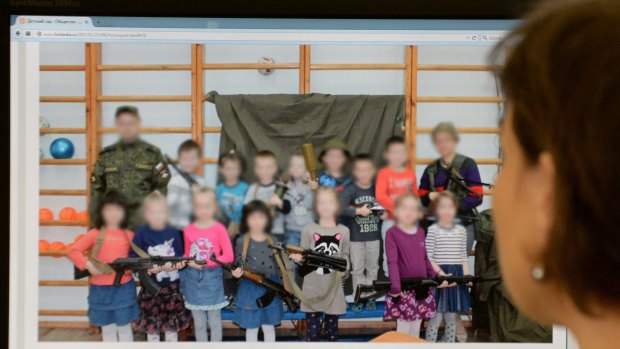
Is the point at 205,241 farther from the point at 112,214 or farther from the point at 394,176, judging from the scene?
the point at 394,176

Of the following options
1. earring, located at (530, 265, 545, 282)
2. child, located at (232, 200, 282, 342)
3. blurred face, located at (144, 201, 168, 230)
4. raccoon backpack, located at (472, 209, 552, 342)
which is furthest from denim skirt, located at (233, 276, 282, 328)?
earring, located at (530, 265, 545, 282)

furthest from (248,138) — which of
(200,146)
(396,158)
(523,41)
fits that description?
(523,41)

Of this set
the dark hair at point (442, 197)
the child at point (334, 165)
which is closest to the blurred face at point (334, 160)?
the child at point (334, 165)

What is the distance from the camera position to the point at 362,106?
0.63 meters

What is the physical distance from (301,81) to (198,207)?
168 mm

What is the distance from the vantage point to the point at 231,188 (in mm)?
618

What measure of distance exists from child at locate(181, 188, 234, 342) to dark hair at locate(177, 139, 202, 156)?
0.04m

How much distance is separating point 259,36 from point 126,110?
0.16 m

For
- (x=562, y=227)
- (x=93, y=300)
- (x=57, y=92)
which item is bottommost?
(x=93, y=300)

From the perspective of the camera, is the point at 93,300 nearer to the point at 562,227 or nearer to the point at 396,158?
the point at 396,158

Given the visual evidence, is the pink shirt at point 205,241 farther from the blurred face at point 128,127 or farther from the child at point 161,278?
the blurred face at point 128,127

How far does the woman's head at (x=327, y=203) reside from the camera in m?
0.64

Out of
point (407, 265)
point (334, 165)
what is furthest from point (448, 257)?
point (334, 165)

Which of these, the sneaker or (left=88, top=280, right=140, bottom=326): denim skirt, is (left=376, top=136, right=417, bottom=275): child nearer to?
the sneaker
